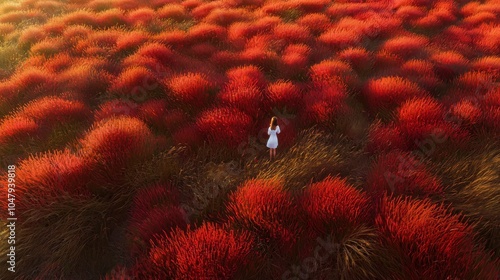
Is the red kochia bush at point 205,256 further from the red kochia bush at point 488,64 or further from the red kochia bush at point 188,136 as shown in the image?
the red kochia bush at point 488,64

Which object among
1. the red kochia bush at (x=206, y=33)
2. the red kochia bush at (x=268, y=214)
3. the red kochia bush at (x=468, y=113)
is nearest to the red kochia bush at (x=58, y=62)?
the red kochia bush at (x=206, y=33)

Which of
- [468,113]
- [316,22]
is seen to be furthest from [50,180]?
[316,22]

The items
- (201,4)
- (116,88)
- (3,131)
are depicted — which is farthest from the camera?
(201,4)

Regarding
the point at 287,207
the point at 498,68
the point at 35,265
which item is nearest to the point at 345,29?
the point at 498,68

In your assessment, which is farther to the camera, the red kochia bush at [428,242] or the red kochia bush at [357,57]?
the red kochia bush at [357,57]

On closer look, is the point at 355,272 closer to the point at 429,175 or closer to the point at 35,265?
the point at 429,175

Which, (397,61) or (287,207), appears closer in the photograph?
(287,207)

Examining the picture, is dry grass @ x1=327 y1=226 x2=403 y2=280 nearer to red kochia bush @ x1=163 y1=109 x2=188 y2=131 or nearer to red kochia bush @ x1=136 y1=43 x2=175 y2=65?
red kochia bush @ x1=163 y1=109 x2=188 y2=131

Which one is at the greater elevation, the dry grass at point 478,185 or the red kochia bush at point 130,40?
the red kochia bush at point 130,40
